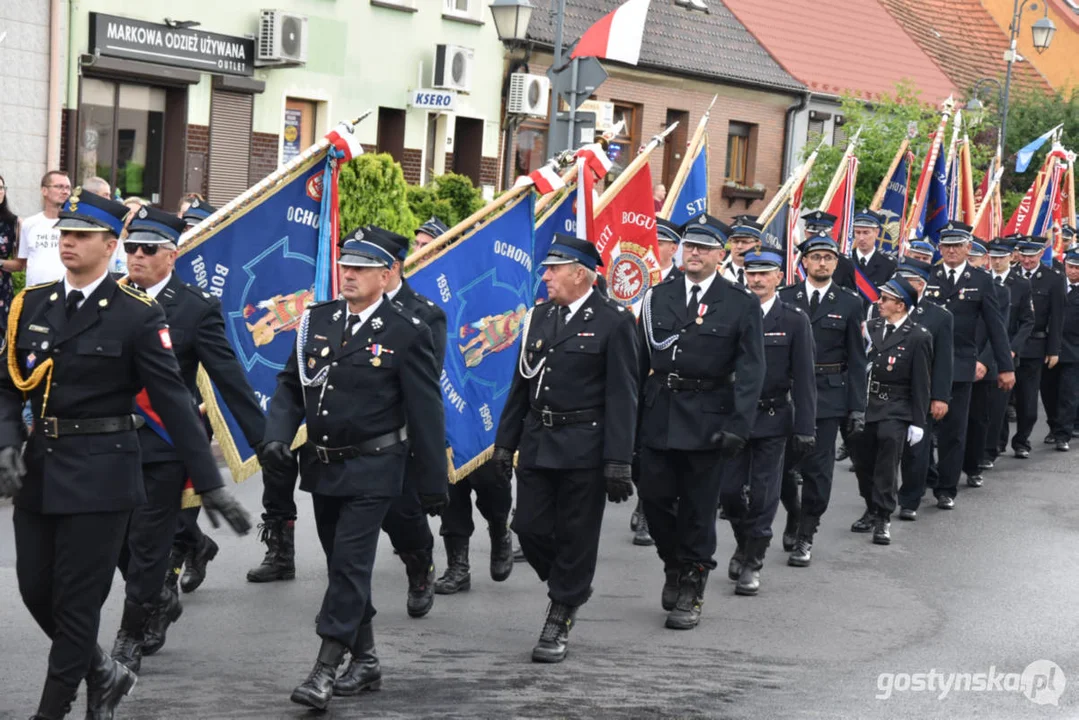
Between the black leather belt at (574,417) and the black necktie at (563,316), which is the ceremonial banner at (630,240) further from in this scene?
the black leather belt at (574,417)

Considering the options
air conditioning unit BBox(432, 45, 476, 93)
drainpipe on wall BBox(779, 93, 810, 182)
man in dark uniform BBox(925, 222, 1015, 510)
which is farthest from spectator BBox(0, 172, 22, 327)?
drainpipe on wall BBox(779, 93, 810, 182)

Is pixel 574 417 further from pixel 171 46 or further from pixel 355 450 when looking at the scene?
pixel 171 46

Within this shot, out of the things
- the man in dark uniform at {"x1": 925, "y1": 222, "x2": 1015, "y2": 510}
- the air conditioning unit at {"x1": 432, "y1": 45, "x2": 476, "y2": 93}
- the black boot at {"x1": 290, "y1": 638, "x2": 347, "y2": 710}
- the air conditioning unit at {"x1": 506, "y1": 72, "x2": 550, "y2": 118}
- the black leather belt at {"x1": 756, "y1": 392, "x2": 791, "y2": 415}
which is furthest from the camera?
the air conditioning unit at {"x1": 506, "y1": 72, "x2": 550, "y2": 118}

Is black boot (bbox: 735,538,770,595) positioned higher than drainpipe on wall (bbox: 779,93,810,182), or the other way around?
drainpipe on wall (bbox: 779,93,810,182)

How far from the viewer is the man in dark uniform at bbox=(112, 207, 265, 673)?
275 inches

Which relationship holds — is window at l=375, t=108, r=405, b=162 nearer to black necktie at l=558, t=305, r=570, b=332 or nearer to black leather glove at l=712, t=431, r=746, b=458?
black leather glove at l=712, t=431, r=746, b=458

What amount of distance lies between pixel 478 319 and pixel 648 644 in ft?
Answer: 8.04

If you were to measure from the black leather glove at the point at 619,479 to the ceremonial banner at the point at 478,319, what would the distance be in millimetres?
→ 1833

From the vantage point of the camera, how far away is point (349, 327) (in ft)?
23.5

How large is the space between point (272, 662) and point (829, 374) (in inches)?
196

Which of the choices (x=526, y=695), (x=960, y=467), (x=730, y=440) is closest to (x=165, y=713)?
(x=526, y=695)

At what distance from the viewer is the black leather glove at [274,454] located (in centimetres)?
702

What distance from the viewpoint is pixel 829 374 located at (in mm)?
11164

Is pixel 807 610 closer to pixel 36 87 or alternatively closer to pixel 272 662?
pixel 272 662
